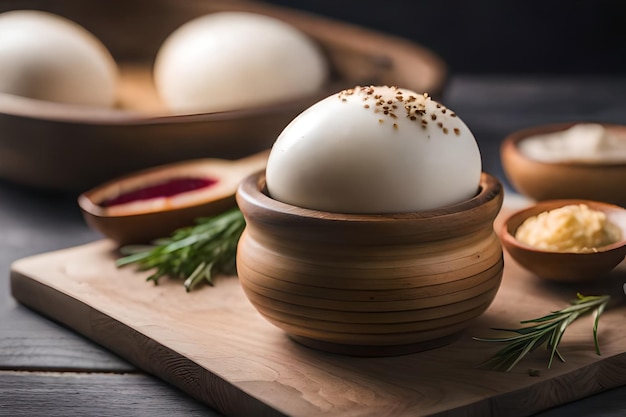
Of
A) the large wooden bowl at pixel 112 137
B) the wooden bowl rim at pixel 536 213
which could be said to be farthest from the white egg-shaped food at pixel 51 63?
the wooden bowl rim at pixel 536 213

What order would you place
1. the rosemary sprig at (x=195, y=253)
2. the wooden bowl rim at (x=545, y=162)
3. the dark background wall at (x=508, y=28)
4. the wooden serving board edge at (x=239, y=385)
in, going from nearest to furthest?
the wooden serving board edge at (x=239, y=385)
the rosemary sprig at (x=195, y=253)
the wooden bowl rim at (x=545, y=162)
the dark background wall at (x=508, y=28)

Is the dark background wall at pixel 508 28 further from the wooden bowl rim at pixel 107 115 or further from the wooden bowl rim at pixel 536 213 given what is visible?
the wooden bowl rim at pixel 536 213

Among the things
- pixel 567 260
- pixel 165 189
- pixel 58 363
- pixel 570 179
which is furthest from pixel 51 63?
pixel 567 260

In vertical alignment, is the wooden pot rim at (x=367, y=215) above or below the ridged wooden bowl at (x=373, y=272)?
above

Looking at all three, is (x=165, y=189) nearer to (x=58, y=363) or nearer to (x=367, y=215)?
(x=58, y=363)

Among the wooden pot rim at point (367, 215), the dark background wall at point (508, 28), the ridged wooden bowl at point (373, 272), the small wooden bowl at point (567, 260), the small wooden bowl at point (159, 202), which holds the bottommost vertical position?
the dark background wall at point (508, 28)

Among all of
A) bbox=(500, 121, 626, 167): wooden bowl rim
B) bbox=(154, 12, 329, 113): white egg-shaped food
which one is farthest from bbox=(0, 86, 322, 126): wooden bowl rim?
bbox=(500, 121, 626, 167): wooden bowl rim
